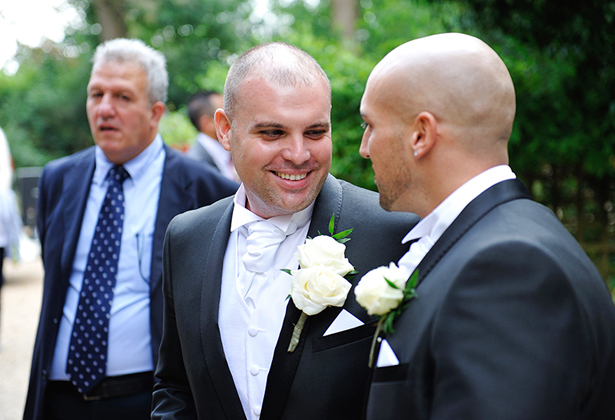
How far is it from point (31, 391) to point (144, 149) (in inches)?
55.3

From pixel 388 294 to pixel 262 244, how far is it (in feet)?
2.18

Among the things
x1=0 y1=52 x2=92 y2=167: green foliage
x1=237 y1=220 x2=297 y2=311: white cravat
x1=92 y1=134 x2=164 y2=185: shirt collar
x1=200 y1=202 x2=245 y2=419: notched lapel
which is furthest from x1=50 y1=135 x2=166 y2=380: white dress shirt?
x1=0 y1=52 x2=92 y2=167: green foliage

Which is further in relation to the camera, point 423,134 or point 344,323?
point 344,323

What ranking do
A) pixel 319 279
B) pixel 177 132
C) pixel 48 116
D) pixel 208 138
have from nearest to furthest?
pixel 319 279 < pixel 208 138 < pixel 177 132 < pixel 48 116

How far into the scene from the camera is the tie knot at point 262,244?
193 cm

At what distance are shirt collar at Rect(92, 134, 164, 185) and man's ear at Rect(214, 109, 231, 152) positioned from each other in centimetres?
108

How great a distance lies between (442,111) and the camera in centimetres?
140

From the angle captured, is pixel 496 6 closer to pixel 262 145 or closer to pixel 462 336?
pixel 262 145

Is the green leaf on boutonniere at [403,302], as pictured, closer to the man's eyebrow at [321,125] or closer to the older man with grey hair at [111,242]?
the man's eyebrow at [321,125]

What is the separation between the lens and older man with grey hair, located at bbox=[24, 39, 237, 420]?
2734 millimetres

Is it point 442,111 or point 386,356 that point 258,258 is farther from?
point 442,111

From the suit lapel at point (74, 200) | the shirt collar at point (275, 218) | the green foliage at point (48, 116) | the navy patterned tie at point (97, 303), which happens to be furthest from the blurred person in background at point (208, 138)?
the green foliage at point (48, 116)

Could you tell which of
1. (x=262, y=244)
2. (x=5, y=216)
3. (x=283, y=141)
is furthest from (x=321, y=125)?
(x=5, y=216)

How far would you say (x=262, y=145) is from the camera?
192cm
